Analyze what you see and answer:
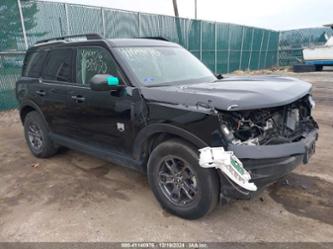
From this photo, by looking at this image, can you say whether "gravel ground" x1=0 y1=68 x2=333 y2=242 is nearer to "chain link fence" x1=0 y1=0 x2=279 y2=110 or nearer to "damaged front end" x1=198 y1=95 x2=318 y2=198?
"damaged front end" x1=198 y1=95 x2=318 y2=198

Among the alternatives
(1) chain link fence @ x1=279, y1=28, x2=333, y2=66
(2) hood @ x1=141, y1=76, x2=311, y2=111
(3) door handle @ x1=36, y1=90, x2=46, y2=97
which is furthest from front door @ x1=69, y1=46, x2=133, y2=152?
(1) chain link fence @ x1=279, y1=28, x2=333, y2=66

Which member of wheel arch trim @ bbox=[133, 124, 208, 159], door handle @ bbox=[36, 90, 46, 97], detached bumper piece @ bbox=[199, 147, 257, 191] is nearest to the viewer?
detached bumper piece @ bbox=[199, 147, 257, 191]

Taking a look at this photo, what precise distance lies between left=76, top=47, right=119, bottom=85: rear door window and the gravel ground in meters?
1.42

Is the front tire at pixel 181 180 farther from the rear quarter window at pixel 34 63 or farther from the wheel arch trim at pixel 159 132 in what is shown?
the rear quarter window at pixel 34 63

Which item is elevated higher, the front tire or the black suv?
the black suv

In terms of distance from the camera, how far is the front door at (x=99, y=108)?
11.1 ft

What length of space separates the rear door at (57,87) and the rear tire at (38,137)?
0.25m

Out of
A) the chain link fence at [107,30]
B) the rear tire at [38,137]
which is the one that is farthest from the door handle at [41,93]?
the chain link fence at [107,30]

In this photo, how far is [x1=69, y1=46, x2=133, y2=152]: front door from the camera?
3395mm

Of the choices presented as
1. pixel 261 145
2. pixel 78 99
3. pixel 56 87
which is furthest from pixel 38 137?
pixel 261 145

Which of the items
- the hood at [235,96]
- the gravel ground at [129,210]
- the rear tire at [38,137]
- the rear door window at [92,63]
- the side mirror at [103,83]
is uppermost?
the rear door window at [92,63]

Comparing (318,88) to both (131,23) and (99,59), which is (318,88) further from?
(99,59)

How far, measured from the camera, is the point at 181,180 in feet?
9.86

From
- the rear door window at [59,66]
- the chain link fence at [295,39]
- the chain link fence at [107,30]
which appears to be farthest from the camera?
the chain link fence at [295,39]
